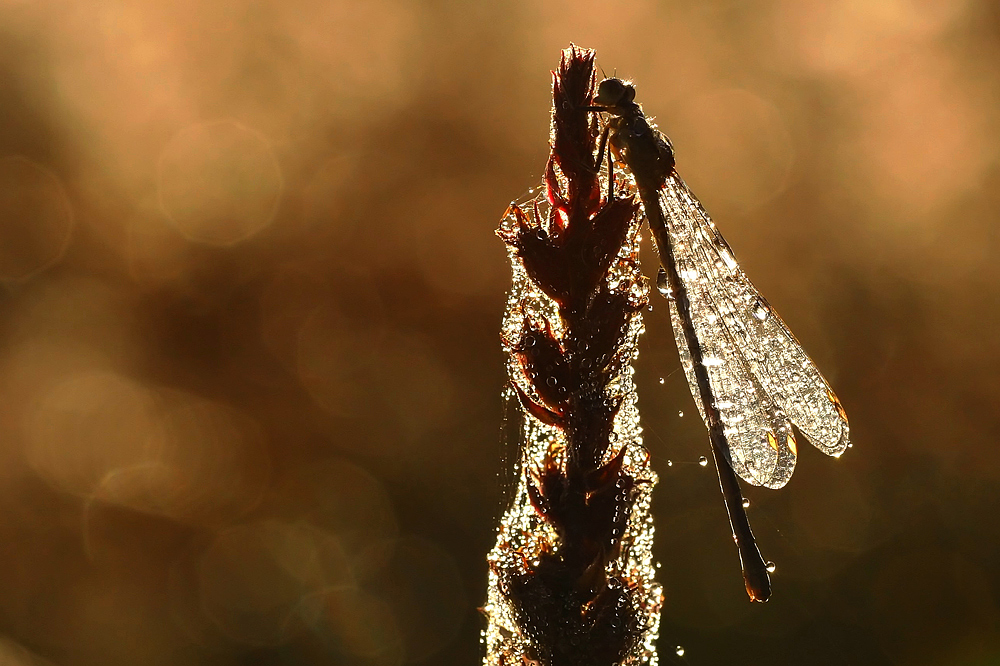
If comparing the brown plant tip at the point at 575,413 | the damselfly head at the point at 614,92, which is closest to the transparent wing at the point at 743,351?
the damselfly head at the point at 614,92

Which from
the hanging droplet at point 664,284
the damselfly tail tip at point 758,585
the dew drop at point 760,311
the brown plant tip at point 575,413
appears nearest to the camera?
the brown plant tip at point 575,413

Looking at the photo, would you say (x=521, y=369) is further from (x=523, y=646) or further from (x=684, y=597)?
(x=684, y=597)

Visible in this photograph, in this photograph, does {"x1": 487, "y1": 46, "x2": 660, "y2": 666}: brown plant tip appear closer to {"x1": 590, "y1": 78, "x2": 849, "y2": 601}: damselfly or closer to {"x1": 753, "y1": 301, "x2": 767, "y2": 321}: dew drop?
{"x1": 590, "y1": 78, "x2": 849, "y2": 601}: damselfly

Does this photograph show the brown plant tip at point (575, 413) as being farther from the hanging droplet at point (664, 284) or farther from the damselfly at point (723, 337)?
the damselfly at point (723, 337)

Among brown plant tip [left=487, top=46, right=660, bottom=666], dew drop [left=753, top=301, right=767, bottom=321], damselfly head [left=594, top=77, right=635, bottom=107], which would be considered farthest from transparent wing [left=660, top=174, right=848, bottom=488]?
brown plant tip [left=487, top=46, right=660, bottom=666]

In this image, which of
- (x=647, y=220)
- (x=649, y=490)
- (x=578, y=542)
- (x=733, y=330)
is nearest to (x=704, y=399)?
(x=733, y=330)

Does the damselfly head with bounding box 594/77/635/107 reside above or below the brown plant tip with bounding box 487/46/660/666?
above

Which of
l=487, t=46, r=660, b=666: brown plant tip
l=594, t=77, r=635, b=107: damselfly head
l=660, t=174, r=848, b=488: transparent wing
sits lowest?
l=487, t=46, r=660, b=666: brown plant tip

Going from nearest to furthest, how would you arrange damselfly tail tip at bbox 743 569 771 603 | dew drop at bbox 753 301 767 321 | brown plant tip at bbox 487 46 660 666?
brown plant tip at bbox 487 46 660 666 → damselfly tail tip at bbox 743 569 771 603 → dew drop at bbox 753 301 767 321

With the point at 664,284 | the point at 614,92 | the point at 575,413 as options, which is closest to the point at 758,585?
the point at 664,284
